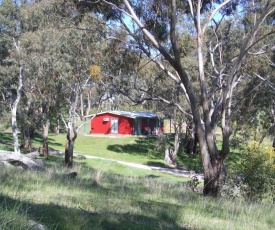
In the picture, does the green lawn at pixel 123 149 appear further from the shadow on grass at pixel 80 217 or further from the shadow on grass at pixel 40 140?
the shadow on grass at pixel 80 217

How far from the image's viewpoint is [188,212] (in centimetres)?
663

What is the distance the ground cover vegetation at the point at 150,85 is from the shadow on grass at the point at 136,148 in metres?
0.41

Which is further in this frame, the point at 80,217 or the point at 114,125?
the point at 114,125

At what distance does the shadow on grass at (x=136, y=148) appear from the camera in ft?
131

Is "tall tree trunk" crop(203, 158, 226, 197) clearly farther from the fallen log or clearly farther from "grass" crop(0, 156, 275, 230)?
the fallen log

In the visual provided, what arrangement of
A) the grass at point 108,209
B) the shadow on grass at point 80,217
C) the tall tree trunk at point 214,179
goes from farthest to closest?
the tall tree trunk at point 214,179
the grass at point 108,209
the shadow on grass at point 80,217

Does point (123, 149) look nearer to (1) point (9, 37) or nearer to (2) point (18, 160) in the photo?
(1) point (9, 37)

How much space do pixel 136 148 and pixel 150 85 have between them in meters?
16.1

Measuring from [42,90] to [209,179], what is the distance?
1774cm

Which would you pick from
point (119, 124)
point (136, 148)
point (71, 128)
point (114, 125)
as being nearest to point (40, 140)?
point (136, 148)

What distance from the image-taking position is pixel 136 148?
138 feet

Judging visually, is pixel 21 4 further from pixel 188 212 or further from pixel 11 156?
pixel 188 212

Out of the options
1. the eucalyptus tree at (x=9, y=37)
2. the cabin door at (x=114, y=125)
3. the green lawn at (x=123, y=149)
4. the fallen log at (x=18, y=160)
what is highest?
the eucalyptus tree at (x=9, y=37)

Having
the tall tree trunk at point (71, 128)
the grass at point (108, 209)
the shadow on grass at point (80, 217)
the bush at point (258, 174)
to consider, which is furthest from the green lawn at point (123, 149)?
the shadow on grass at point (80, 217)
